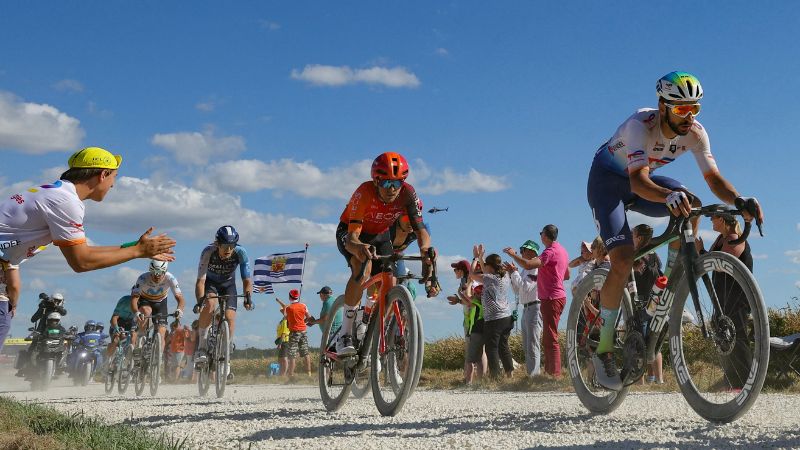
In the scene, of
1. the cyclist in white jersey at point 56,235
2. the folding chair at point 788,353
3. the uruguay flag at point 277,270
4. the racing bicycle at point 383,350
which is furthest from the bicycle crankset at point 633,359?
the uruguay flag at point 277,270

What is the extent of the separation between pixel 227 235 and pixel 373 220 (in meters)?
5.48

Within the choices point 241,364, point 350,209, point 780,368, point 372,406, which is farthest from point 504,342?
point 241,364

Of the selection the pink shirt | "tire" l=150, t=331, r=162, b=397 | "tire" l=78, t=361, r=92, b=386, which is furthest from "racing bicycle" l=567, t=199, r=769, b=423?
"tire" l=78, t=361, r=92, b=386

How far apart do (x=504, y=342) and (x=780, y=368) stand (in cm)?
449

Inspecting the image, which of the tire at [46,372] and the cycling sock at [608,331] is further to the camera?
the tire at [46,372]

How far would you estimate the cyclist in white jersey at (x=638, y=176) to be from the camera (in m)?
6.72

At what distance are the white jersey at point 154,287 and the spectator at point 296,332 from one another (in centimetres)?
443

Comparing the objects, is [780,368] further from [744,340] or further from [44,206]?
[44,206]

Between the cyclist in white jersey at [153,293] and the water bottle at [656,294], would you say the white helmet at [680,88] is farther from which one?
the cyclist in white jersey at [153,293]

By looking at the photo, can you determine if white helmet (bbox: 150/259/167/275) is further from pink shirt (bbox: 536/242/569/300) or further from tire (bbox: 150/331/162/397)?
pink shirt (bbox: 536/242/569/300)

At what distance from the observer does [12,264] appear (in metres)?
6.55

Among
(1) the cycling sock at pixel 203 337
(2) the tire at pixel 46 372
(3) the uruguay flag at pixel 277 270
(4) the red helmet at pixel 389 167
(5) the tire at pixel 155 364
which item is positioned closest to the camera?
(4) the red helmet at pixel 389 167

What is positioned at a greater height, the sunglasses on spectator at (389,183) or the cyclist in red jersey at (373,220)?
the sunglasses on spectator at (389,183)

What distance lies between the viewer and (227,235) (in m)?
13.6
